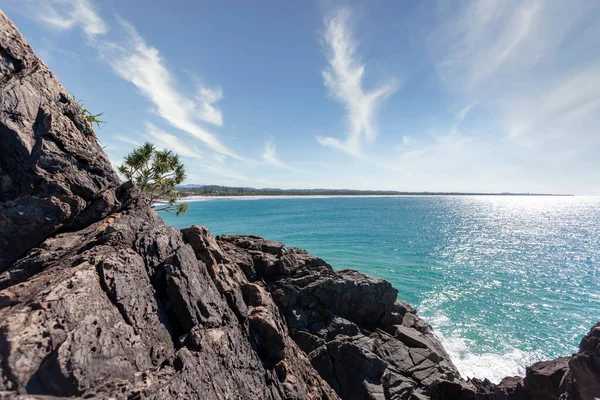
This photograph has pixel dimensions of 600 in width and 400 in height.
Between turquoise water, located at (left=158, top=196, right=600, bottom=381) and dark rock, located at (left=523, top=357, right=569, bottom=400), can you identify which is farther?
turquoise water, located at (left=158, top=196, right=600, bottom=381)

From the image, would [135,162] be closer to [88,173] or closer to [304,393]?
[88,173]

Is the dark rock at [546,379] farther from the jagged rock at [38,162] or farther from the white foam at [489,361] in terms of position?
the jagged rock at [38,162]

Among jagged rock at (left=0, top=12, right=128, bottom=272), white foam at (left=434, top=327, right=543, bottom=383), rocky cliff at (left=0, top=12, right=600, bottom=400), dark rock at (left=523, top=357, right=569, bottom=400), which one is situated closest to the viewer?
rocky cliff at (left=0, top=12, right=600, bottom=400)

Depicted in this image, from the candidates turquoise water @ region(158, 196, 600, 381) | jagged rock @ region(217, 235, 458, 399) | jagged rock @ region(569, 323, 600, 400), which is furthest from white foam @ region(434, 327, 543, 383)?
jagged rock @ region(569, 323, 600, 400)

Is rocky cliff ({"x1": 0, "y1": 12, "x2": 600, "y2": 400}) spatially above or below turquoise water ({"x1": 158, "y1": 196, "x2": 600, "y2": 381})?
above

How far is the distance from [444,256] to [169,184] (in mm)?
52671

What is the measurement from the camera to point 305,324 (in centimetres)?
1873

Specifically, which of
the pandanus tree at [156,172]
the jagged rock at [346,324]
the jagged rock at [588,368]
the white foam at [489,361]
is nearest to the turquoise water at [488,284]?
the white foam at [489,361]

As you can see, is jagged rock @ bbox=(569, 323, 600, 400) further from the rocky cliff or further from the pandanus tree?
the pandanus tree

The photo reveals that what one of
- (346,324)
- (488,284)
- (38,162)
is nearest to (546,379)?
(346,324)

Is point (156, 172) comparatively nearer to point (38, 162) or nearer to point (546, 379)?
point (38, 162)

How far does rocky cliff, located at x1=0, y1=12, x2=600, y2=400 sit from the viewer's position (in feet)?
20.5

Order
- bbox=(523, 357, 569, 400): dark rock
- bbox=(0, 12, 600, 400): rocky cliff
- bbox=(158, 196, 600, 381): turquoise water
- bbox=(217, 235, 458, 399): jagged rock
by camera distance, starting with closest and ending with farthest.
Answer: bbox=(0, 12, 600, 400): rocky cliff, bbox=(523, 357, 569, 400): dark rock, bbox=(217, 235, 458, 399): jagged rock, bbox=(158, 196, 600, 381): turquoise water

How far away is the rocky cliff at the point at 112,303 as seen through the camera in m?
6.26
